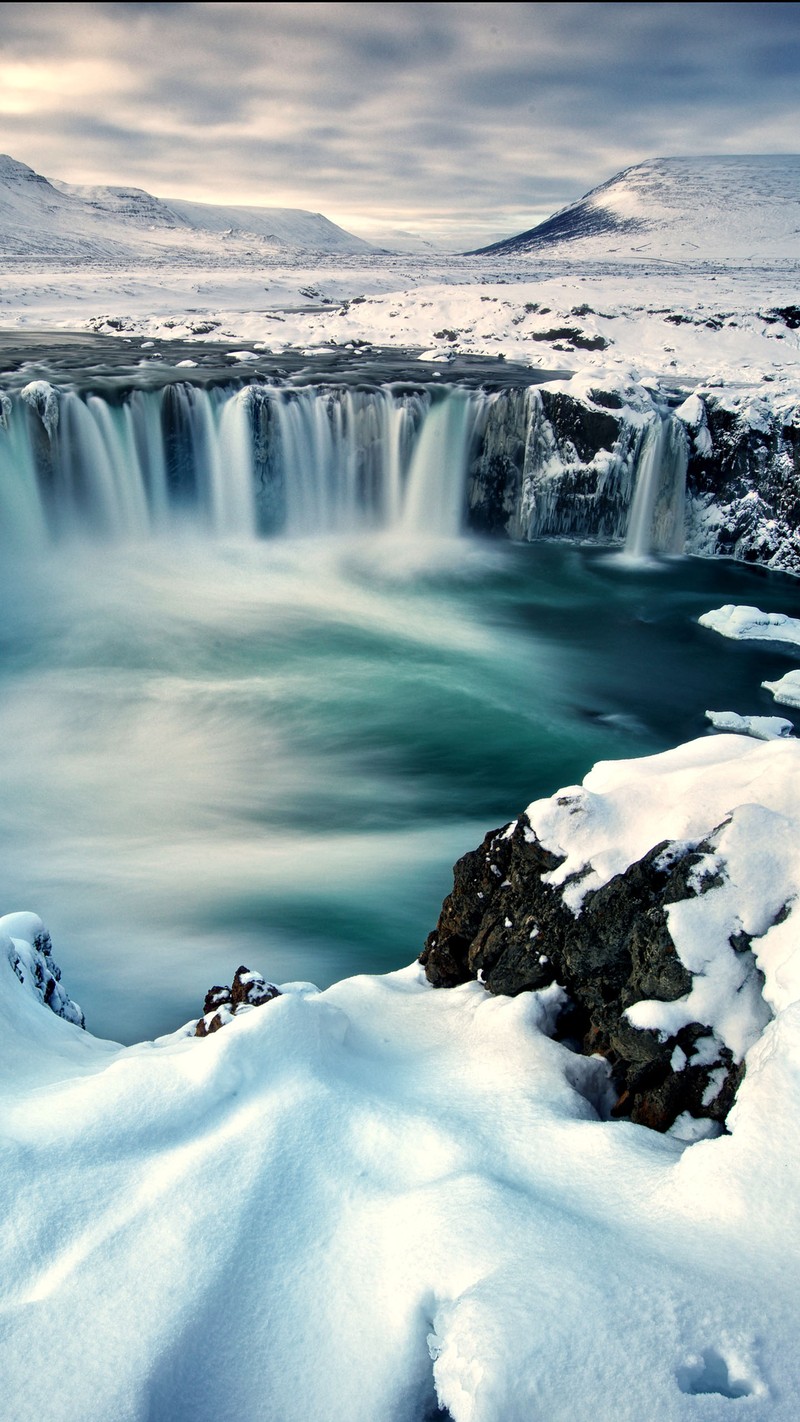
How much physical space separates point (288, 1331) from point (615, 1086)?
1.77 meters

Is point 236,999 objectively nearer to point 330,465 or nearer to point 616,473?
point 330,465

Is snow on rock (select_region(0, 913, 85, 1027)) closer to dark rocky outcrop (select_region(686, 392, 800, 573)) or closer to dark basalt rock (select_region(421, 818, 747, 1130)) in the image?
dark basalt rock (select_region(421, 818, 747, 1130))

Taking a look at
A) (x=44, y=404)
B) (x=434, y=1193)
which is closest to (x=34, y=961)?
(x=434, y=1193)

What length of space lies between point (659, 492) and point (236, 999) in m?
17.0

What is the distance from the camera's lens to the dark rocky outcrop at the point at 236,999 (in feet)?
15.9

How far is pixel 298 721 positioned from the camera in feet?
39.9

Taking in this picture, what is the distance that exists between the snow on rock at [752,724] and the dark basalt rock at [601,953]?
22.1 ft

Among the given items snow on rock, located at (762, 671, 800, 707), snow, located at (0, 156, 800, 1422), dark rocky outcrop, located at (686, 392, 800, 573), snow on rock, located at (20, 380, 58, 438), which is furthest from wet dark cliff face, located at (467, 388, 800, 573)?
snow, located at (0, 156, 800, 1422)

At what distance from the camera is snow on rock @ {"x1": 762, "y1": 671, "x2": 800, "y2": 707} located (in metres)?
13.0

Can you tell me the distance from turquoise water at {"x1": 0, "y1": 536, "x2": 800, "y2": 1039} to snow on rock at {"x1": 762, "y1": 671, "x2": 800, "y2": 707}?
0.26 meters

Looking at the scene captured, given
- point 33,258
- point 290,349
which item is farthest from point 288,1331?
point 33,258

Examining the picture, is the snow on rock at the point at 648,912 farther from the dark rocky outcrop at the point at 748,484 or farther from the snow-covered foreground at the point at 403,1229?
the dark rocky outcrop at the point at 748,484

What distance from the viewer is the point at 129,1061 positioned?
3625mm

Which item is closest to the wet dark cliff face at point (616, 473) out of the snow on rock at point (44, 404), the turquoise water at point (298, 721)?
the turquoise water at point (298, 721)
